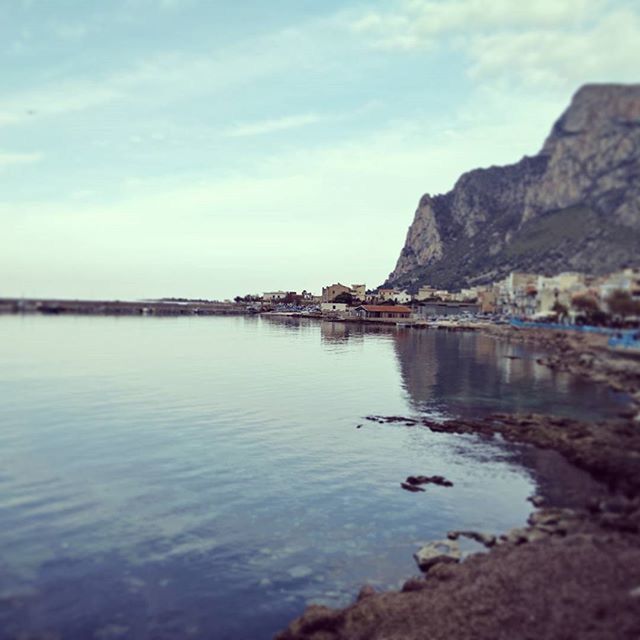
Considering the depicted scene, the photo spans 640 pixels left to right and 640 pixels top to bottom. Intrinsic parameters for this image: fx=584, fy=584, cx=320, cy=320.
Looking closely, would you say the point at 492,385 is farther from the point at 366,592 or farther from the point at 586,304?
the point at 586,304

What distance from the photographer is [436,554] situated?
901 inches

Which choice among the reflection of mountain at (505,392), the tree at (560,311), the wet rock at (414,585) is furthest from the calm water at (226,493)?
the tree at (560,311)

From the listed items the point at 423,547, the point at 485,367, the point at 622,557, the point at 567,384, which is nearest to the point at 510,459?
the point at 423,547

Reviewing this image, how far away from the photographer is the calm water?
66.0ft

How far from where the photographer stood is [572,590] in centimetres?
1734

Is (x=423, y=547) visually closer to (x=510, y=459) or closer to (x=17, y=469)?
(x=510, y=459)

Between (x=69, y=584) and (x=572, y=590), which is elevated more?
(x=572, y=590)

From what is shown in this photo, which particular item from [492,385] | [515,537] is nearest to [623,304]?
[492,385]

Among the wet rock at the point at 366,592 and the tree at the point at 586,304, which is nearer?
the wet rock at the point at 366,592

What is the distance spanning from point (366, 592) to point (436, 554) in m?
4.23

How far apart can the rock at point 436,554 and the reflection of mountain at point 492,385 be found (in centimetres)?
3083

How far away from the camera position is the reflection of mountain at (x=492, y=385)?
185 ft

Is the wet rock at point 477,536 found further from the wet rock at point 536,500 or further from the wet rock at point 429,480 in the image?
the wet rock at point 429,480

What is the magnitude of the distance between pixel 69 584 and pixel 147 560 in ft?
9.74
